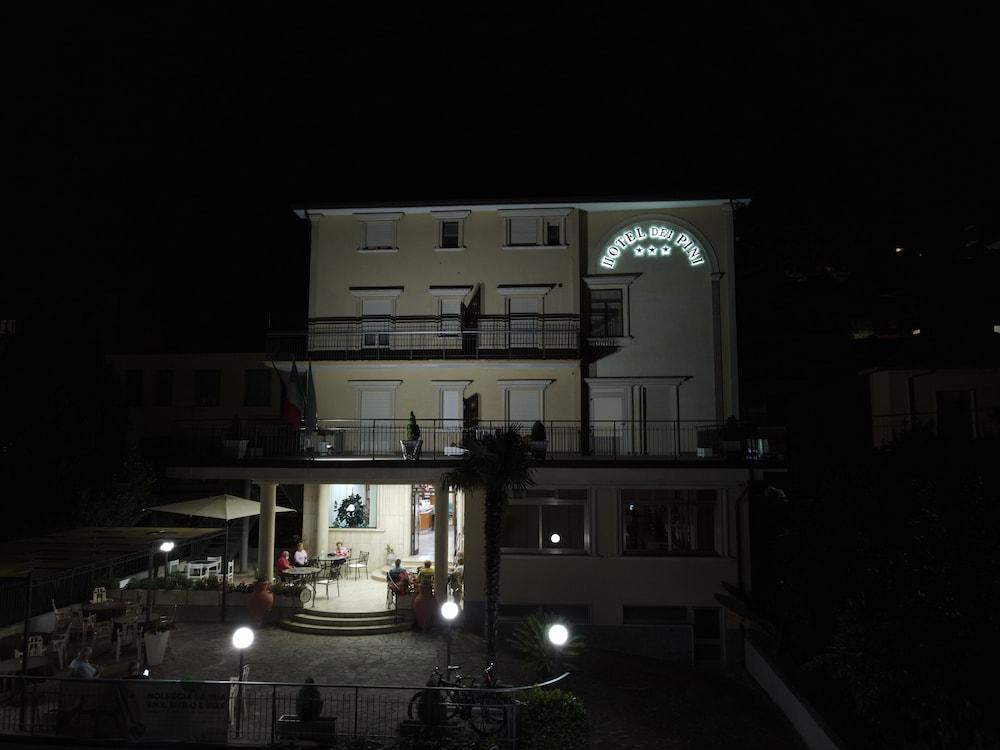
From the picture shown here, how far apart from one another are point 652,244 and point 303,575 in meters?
15.6

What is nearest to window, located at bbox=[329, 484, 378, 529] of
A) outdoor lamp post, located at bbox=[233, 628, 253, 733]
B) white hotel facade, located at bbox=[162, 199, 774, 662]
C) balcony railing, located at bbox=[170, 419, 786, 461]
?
white hotel facade, located at bbox=[162, 199, 774, 662]

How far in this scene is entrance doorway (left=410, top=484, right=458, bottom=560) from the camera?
23328mm

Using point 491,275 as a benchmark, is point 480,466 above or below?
below

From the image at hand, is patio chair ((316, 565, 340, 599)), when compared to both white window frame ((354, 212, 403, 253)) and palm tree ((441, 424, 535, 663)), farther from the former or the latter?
white window frame ((354, 212, 403, 253))

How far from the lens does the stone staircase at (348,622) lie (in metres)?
17.0

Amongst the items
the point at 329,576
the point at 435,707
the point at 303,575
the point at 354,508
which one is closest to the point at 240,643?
the point at 435,707

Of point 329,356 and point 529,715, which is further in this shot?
point 329,356

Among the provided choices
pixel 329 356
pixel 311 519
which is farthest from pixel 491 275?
pixel 311 519

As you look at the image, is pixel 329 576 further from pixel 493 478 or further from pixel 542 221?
pixel 542 221

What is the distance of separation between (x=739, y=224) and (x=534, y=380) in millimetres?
11832

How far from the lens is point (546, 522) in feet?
60.5

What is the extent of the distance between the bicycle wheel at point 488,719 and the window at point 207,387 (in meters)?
18.4

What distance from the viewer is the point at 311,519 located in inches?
911

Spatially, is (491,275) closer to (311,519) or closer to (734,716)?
(311,519)
